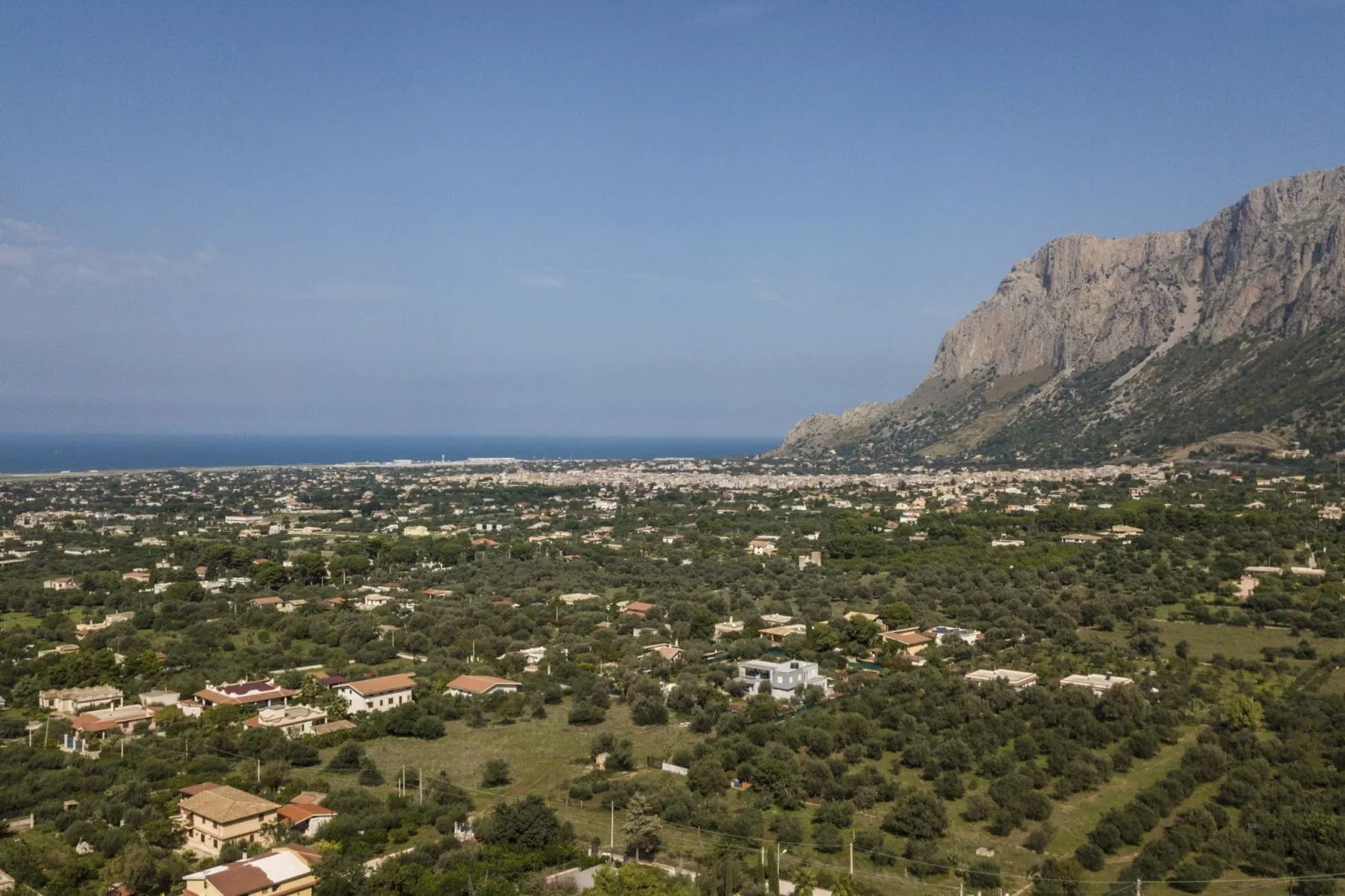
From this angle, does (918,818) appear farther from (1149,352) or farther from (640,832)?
(1149,352)

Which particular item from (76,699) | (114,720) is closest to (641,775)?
(114,720)

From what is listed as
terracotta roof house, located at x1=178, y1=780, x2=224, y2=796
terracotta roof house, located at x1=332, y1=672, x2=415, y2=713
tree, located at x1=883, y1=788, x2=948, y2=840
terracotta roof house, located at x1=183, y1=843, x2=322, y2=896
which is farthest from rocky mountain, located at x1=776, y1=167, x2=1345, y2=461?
terracotta roof house, located at x1=183, y1=843, x2=322, y2=896

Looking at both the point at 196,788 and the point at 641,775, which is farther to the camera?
the point at 641,775

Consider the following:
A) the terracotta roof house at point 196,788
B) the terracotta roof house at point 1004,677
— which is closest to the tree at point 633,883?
the terracotta roof house at point 196,788

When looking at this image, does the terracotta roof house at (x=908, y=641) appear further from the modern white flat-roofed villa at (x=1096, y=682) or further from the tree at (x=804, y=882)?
the tree at (x=804, y=882)

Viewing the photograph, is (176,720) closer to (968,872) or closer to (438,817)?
(438,817)
